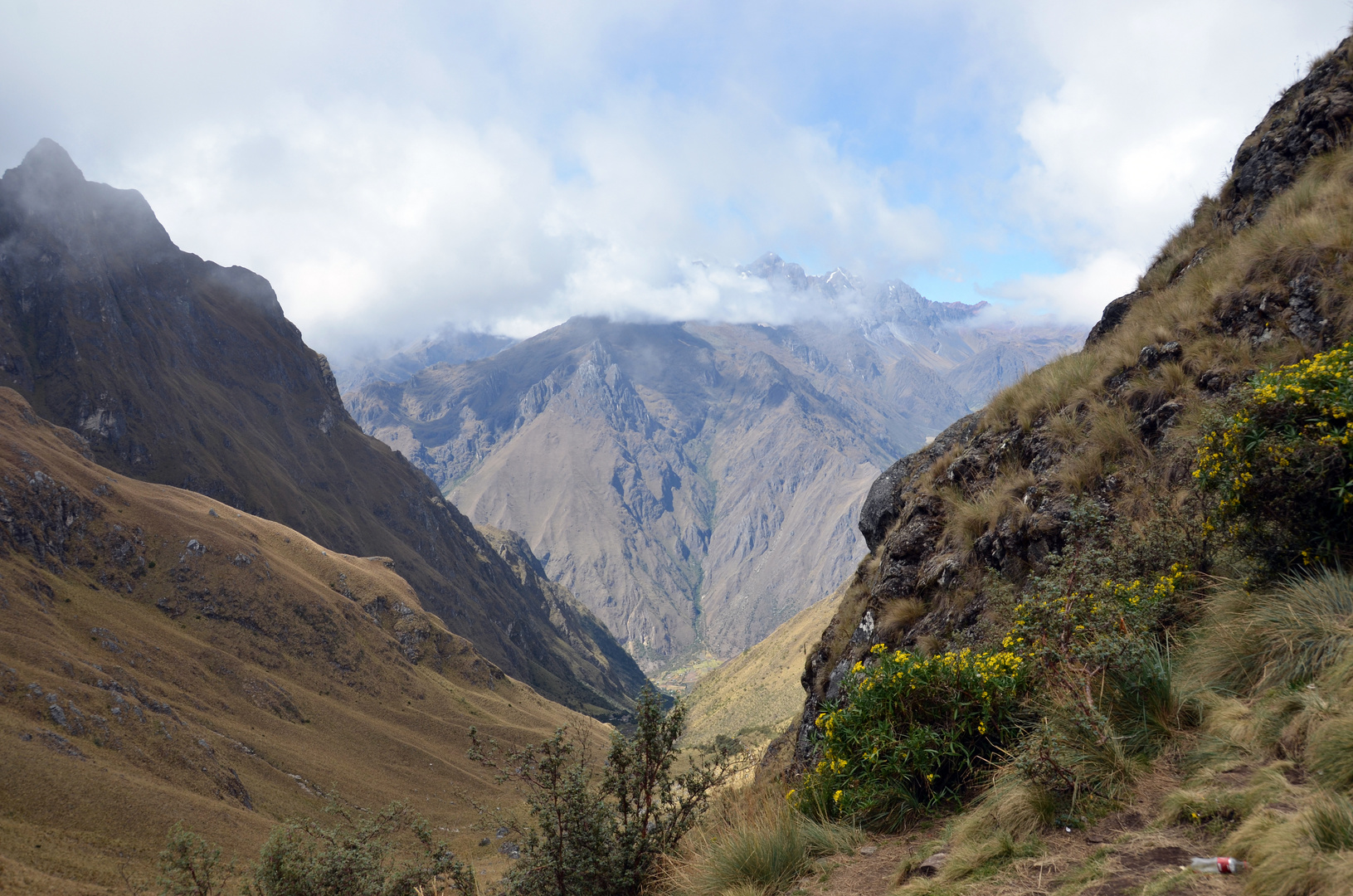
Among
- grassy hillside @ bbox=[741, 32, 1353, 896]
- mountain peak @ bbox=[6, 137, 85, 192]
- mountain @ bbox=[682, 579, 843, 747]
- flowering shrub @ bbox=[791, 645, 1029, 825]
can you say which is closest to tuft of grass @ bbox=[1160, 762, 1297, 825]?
grassy hillside @ bbox=[741, 32, 1353, 896]

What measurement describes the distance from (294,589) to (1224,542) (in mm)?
100679

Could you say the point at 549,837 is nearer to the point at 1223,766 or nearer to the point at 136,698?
the point at 1223,766

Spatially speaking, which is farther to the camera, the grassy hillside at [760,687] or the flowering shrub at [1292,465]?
the grassy hillside at [760,687]

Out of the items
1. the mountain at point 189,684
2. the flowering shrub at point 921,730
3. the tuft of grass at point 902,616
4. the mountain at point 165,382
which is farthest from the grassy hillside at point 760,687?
the flowering shrub at point 921,730

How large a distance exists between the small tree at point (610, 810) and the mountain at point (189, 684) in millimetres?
38606

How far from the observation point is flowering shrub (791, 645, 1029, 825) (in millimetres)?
6125

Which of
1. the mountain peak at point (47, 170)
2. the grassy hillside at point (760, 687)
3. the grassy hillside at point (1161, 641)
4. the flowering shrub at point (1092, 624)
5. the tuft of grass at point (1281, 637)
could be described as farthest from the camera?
the mountain peak at point (47, 170)

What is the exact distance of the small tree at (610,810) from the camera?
7652mm

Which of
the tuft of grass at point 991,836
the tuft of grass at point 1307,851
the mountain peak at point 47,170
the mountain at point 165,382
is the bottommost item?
the tuft of grass at point 991,836

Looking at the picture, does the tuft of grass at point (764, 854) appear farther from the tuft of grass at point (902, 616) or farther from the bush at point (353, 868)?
the tuft of grass at point (902, 616)

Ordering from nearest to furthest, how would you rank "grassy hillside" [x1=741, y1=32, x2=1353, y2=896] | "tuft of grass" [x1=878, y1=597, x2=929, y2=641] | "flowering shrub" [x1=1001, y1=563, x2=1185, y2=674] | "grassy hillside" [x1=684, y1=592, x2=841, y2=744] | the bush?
1. "grassy hillside" [x1=741, y1=32, x2=1353, y2=896]
2. "flowering shrub" [x1=1001, y1=563, x2=1185, y2=674]
3. "tuft of grass" [x1=878, y1=597, x2=929, y2=641]
4. the bush
5. "grassy hillside" [x1=684, y1=592, x2=841, y2=744]

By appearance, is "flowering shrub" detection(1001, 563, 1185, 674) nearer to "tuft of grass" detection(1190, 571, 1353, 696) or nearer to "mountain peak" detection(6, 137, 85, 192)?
"tuft of grass" detection(1190, 571, 1353, 696)

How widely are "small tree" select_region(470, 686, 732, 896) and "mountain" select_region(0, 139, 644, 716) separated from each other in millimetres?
154550

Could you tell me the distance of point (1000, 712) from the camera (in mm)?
6223
